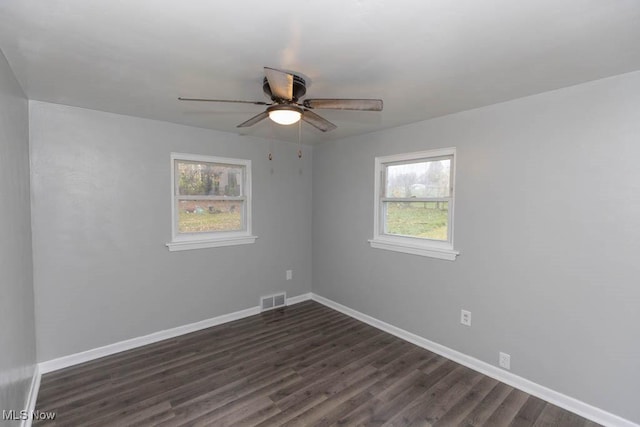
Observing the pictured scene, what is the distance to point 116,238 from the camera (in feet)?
9.80

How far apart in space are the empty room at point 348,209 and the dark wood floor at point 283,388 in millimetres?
A: 21

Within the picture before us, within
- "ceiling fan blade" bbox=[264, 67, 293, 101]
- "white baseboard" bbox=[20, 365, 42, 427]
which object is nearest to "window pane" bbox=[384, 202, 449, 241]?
"ceiling fan blade" bbox=[264, 67, 293, 101]

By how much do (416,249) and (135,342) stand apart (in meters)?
3.13

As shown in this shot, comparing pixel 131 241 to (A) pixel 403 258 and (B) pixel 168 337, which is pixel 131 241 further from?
(A) pixel 403 258

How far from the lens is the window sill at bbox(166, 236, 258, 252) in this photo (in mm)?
3342

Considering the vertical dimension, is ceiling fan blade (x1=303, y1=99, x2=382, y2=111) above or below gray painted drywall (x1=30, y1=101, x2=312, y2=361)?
above

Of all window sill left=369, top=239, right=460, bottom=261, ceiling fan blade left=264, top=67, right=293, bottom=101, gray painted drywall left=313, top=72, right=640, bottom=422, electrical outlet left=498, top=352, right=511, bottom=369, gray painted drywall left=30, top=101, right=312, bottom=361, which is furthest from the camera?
window sill left=369, top=239, right=460, bottom=261

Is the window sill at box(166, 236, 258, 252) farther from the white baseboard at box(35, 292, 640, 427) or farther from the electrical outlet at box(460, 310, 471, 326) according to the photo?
the electrical outlet at box(460, 310, 471, 326)

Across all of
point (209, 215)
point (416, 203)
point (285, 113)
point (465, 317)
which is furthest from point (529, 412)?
point (209, 215)

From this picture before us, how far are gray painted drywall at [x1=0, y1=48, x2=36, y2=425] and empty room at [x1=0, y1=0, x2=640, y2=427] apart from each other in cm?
3

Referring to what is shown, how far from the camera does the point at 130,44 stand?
5.42 feet

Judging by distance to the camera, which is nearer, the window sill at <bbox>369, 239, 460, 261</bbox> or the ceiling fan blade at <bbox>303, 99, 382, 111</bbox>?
the ceiling fan blade at <bbox>303, 99, 382, 111</bbox>

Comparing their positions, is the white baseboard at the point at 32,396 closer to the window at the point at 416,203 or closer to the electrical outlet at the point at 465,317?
the window at the point at 416,203

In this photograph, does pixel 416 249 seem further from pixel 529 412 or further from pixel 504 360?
pixel 529 412
